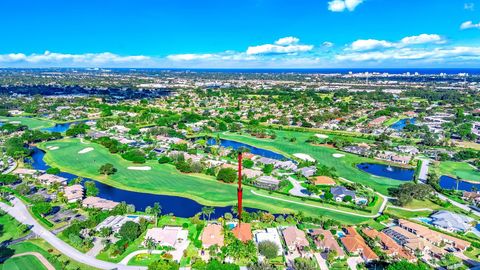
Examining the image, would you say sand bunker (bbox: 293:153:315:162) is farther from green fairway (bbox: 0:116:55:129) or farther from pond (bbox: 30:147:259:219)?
green fairway (bbox: 0:116:55:129)

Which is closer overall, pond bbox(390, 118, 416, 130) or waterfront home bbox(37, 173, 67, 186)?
waterfront home bbox(37, 173, 67, 186)

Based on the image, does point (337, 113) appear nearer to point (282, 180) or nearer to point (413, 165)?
point (413, 165)

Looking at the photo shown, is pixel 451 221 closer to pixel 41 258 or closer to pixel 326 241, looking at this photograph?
pixel 326 241

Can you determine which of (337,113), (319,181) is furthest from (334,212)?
(337,113)

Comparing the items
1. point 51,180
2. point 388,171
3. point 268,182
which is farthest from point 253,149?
point 51,180

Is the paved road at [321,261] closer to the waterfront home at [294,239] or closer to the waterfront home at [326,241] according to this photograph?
the waterfront home at [326,241]

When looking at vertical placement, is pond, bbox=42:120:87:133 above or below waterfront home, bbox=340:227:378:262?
below

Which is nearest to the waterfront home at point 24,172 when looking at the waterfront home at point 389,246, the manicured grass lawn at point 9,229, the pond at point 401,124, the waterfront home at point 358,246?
the manicured grass lawn at point 9,229

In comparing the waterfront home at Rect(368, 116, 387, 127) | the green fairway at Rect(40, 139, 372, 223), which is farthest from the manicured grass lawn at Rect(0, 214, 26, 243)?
the waterfront home at Rect(368, 116, 387, 127)

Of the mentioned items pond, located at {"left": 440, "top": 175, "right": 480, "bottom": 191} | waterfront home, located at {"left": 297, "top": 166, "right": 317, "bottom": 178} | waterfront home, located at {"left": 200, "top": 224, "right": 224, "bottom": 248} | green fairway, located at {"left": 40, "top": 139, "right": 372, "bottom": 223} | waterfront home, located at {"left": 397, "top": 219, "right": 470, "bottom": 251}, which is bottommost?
pond, located at {"left": 440, "top": 175, "right": 480, "bottom": 191}
